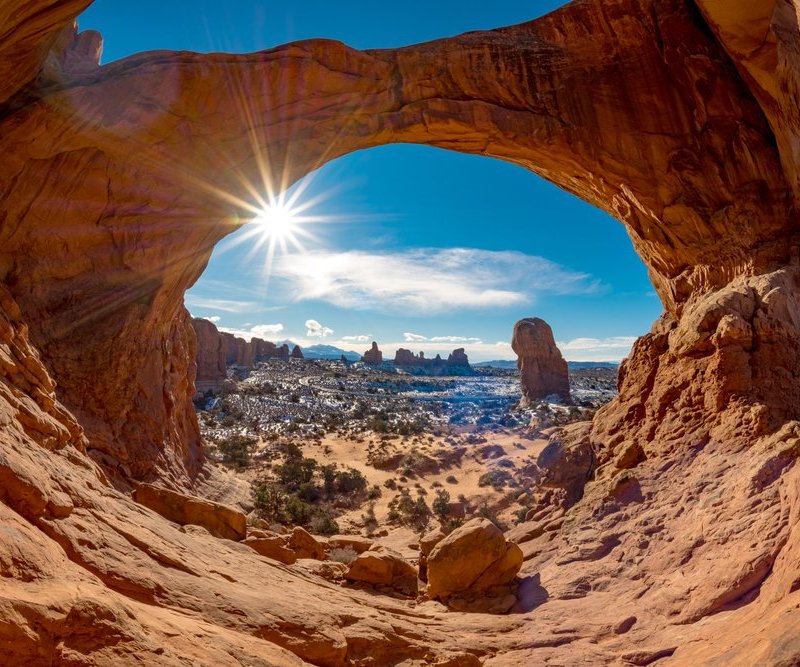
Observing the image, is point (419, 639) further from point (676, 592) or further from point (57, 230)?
point (57, 230)

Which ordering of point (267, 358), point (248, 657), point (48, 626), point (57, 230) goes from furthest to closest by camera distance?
point (267, 358)
point (57, 230)
point (248, 657)
point (48, 626)

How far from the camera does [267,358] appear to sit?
83.4 meters

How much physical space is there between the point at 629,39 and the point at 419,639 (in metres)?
12.9

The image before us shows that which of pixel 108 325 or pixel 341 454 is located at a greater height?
pixel 108 325

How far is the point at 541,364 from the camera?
45406 mm

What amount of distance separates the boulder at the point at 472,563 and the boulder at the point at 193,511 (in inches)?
139

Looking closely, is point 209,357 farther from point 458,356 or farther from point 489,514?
point 458,356

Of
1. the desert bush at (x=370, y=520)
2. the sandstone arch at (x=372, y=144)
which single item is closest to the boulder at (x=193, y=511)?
the sandstone arch at (x=372, y=144)

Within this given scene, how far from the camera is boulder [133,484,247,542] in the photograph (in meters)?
7.80

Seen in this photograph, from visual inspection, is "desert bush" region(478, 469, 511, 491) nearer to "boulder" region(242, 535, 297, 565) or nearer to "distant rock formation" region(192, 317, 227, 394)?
"boulder" region(242, 535, 297, 565)

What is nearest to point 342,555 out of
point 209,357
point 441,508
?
point 441,508

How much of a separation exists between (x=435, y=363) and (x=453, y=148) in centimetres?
9228

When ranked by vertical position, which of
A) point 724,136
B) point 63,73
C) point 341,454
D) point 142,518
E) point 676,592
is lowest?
point 341,454

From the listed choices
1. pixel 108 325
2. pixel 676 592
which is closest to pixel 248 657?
pixel 676 592
